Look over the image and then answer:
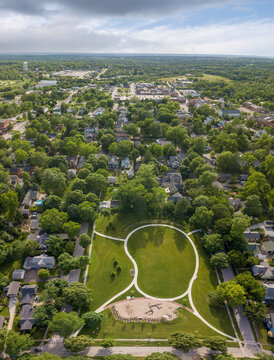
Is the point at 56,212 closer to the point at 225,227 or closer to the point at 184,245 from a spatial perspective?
the point at 184,245

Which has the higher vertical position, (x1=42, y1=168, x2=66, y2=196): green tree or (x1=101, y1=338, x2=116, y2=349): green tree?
(x1=42, y1=168, x2=66, y2=196): green tree

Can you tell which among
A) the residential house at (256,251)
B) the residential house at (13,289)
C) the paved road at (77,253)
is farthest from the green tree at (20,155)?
the residential house at (256,251)

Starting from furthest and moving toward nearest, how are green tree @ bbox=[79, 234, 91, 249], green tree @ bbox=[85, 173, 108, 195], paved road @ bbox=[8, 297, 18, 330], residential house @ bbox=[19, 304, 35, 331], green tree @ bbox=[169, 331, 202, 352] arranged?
green tree @ bbox=[85, 173, 108, 195] < green tree @ bbox=[79, 234, 91, 249] < paved road @ bbox=[8, 297, 18, 330] < residential house @ bbox=[19, 304, 35, 331] < green tree @ bbox=[169, 331, 202, 352]

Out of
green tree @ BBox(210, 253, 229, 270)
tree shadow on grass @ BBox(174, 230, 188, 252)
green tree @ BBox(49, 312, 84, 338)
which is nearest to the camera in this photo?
green tree @ BBox(49, 312, 84, 338)

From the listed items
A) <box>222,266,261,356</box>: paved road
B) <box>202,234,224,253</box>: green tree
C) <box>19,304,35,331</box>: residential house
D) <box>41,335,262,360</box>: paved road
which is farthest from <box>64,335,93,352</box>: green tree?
<box>202,234,224,253</box>: green tree

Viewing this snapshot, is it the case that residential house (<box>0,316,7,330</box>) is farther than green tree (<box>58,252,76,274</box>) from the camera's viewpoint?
No

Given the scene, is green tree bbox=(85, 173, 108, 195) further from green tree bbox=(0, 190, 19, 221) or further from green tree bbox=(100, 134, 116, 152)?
green tree bbox=(100, 134, 116, 152)
